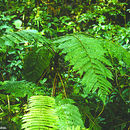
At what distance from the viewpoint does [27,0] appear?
278 cm

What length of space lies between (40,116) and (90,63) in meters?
0.36

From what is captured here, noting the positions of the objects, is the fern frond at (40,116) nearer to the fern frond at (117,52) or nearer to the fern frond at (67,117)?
the fern frond at (67,117)

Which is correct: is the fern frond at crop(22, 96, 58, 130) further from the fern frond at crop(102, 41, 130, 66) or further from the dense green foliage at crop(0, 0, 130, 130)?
the fern frond at crop(102, 41, 130, 66)

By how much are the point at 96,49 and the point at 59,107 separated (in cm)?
40

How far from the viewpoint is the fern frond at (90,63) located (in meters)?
0.69

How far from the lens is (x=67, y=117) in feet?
2.57

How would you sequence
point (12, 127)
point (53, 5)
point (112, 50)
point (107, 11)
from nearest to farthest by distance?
Answer: point (112, 50), point (12, 127), point (107, 11), point (53, 5)

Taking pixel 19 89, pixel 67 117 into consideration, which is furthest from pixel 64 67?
pixel 67 117

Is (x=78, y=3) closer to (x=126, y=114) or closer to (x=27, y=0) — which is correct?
(x=27, y=0)

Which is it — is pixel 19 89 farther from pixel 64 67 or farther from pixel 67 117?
pixel 64 67

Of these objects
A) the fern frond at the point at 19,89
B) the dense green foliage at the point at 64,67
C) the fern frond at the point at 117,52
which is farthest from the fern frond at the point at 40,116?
the fern frond at the point at 117,52

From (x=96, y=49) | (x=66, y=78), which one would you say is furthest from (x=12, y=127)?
(x=66, y=78)

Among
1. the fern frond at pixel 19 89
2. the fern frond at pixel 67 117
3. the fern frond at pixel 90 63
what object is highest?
the fern frond at pixel 90 63

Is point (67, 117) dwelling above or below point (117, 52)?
below
